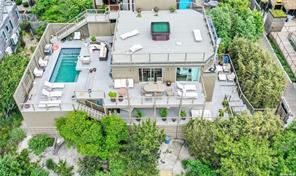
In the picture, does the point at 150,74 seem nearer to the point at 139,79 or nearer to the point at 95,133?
the point at 139,79

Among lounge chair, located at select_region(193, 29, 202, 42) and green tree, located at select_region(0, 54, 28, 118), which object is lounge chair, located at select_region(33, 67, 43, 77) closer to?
green tree, located at select_region(0, 54, 28, 118)

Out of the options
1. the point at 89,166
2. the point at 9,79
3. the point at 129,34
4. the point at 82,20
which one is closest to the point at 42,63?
the point at 9,79

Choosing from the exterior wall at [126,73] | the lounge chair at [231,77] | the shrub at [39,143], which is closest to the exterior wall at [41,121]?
the shrub at [39,143]

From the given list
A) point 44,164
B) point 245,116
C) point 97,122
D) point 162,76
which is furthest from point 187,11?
point 44,164

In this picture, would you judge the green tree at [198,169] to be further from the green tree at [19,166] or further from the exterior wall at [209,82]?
the green tree at [19,166]

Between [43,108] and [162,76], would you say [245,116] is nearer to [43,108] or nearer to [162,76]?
[162,76]

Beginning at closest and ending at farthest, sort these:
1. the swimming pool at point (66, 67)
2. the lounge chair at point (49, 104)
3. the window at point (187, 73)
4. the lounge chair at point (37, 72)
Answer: the lounge chair at point (49, 104) → the window at point (187, 73) → the lounge chair at point (37, 72) → the swimming pool at point (66, 67)
